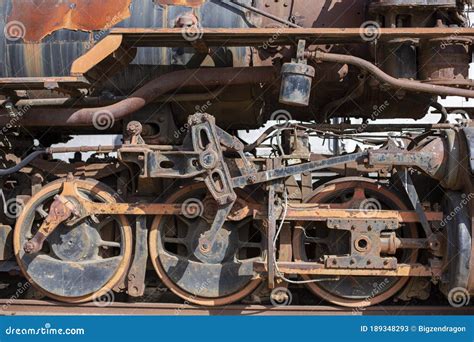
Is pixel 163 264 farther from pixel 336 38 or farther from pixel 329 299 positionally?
pixel 336 38

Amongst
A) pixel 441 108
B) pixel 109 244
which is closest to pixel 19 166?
pixel 109 244

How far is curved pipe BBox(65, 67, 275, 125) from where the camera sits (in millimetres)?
4648

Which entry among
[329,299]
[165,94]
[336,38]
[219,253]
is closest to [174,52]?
[165,94]

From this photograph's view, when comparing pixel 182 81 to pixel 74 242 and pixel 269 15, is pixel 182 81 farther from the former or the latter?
pixel 74 242

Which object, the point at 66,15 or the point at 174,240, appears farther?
the point at 174,240

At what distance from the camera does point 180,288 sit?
4836mm

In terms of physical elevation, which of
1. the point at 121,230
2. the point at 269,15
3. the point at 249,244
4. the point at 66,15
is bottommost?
the point at 249,244

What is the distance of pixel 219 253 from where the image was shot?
189 inches

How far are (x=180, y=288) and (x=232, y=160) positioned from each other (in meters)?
1.17

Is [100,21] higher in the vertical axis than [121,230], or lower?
higher

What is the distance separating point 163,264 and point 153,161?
89 centimetres

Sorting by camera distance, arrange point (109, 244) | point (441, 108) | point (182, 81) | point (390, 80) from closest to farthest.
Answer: point (390, 80) < point (182, 81) < point (109, 244) < point (441, 108)

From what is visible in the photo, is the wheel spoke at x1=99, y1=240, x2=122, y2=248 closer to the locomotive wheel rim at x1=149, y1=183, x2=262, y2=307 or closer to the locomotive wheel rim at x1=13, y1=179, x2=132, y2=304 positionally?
the locomotive wheel rim at x1=13, y1=179, x2=132, y2=304

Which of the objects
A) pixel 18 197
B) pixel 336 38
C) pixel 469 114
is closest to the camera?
pixel 336 38
